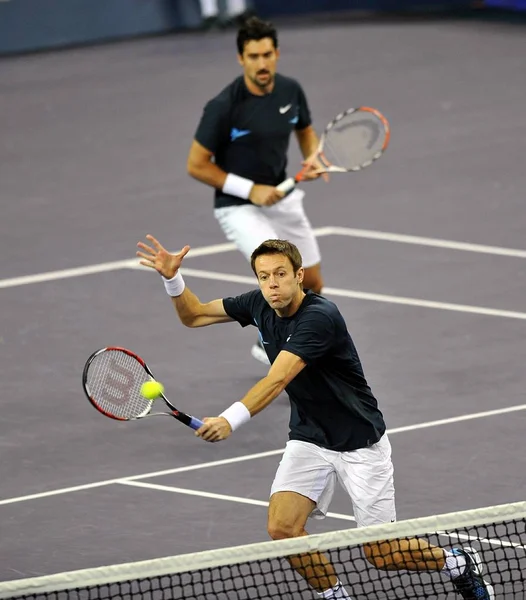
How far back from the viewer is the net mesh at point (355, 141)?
10.0 metres

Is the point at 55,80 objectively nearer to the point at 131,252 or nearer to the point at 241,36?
the point at 131,252

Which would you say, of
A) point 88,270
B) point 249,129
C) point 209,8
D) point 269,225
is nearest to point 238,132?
point 249,129

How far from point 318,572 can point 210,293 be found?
5318 mm

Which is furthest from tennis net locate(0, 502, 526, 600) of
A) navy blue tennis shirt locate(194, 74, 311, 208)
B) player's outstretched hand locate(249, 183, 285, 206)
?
navy blue tennis shirt locate(194, 74, 311, 208)

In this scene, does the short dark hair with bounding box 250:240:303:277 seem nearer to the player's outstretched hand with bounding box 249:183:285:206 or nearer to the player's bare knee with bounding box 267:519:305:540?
the player's bare knee with bounding box 267:519:305:540

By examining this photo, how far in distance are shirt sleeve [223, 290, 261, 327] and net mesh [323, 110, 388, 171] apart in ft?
10.3

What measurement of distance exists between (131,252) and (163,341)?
237 cm

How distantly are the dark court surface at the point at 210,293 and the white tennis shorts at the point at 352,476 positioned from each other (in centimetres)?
103

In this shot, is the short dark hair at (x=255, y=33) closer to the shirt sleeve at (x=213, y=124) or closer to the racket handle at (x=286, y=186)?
the shirt sleeve at (x=213, y=124)

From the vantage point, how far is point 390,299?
11320 mm

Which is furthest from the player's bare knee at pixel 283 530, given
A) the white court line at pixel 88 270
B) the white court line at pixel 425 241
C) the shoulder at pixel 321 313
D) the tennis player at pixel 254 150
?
the white court line at pixel 88 270

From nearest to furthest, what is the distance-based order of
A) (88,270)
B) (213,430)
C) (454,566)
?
(213,430) < (454,566) < (88,270)

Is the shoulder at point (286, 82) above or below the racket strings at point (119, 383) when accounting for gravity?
above

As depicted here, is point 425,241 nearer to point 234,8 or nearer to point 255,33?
point 255,33
